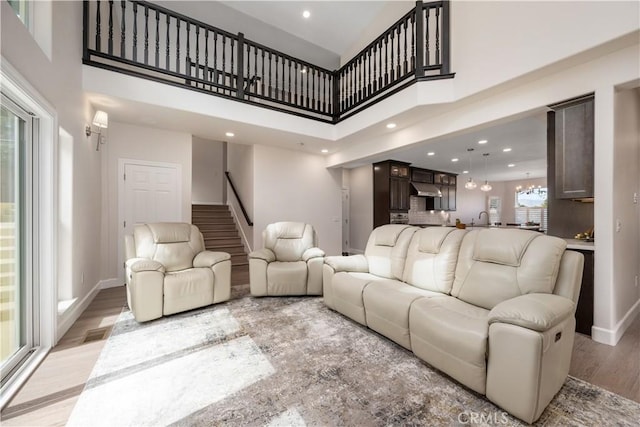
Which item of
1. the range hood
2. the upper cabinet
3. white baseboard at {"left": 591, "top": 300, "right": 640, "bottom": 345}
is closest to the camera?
white baseboard at {"left": 591, "top": 300, "right": 640, "bottom": 345}

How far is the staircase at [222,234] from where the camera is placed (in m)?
5.67

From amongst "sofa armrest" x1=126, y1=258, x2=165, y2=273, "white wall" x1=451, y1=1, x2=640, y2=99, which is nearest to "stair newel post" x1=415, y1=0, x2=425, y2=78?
"white wall" x1=451, y1=1, x2=640, y2=99

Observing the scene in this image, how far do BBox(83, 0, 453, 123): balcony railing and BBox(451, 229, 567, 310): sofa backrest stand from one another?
7.58 ft

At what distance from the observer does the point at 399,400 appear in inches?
A: 64.7

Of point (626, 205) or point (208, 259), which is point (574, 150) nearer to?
point (626, 205)

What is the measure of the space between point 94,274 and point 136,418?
3136 millimetres

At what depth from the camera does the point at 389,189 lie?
22.7 feet

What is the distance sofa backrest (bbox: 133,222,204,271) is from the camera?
10.7 ft

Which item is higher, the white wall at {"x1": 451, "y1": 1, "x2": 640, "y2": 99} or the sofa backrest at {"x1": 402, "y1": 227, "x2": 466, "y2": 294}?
the white wall at {"x1": 451, "y1": 1, "x2": 640, "y2": 99}

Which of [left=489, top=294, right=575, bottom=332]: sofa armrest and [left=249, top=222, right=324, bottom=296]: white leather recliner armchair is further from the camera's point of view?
[left=249, top=222, right=324, bottom=296]: white leather recliner armchair

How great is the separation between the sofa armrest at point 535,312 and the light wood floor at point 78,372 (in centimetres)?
79

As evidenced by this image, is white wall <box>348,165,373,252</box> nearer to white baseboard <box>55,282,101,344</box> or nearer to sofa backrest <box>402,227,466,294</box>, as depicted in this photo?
sofa backrest <box>402,227,466,294</box>

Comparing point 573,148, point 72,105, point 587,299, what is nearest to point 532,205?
point 573,148

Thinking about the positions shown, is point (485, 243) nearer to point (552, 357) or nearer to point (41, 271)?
point (552, 357)
